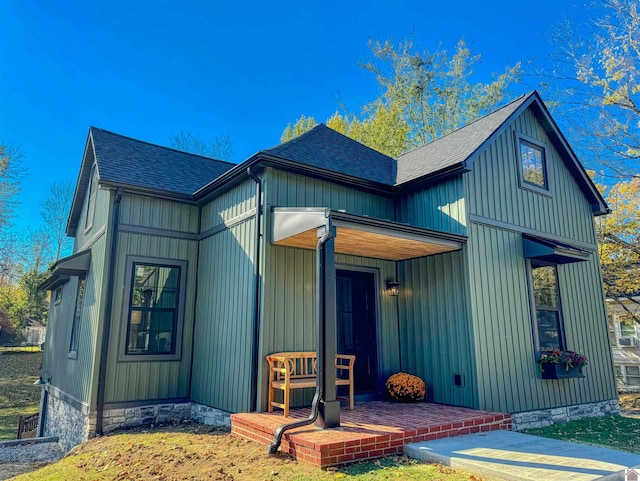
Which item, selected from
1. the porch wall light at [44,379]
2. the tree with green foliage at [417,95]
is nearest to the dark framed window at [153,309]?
the porch wall light at [44,379]

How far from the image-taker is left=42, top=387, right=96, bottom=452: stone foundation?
671 cm

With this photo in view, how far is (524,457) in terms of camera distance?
4242mm

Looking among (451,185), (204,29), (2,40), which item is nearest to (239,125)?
(204,29)

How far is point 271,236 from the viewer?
6.29 metres

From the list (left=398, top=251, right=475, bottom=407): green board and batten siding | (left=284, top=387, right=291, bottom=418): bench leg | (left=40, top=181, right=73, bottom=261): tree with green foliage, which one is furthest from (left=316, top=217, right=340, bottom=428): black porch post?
(left=40, top=181, right=73, bottom=261): tree with green foliage

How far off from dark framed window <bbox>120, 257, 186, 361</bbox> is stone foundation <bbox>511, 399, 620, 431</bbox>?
19.0 ft

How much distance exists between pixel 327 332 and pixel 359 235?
154 centimetres

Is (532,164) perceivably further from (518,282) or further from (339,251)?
(339,251)

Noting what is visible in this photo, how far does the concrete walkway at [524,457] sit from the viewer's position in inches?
147

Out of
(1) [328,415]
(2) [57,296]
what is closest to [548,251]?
(1) [328,415]

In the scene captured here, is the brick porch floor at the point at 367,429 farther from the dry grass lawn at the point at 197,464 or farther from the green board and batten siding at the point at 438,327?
the green board and batten siding at the point at 438,327

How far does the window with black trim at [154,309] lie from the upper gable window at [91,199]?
2.54 metres

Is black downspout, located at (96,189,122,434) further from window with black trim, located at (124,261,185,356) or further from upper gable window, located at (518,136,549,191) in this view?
upper gable window, located at (518,136,549,191)

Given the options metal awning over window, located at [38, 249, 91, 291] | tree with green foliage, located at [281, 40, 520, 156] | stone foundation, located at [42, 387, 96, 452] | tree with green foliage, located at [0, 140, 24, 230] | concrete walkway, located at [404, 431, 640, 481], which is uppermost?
tree with green foliage, located at [281, 40, 520, 156]
